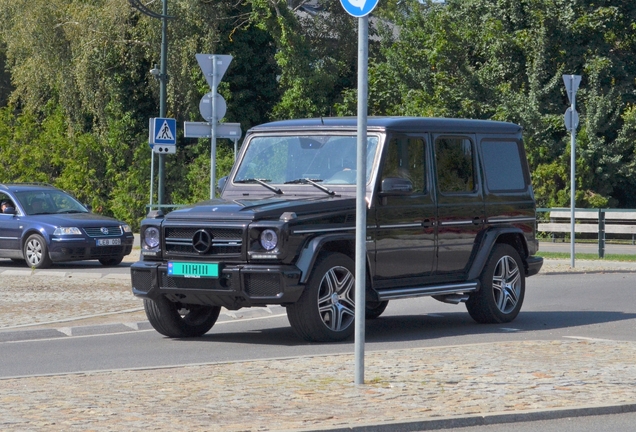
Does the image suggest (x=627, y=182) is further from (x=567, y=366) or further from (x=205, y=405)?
(x=205, y=405)

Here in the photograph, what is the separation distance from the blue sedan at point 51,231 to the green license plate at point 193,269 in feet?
36.0

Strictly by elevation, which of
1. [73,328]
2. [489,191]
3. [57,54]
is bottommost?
[73,328]

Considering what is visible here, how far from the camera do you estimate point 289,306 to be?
1128 centimetres

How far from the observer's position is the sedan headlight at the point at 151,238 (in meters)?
11.8

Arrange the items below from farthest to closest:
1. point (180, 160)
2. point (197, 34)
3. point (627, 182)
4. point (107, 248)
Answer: point (180, 160), point (197, 34), point (627, 182), point (107, 248)

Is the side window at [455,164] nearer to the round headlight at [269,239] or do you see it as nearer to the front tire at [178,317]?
the round headlight at [269,239]

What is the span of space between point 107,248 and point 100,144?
80.4ft

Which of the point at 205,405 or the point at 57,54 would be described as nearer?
the point at 205,405

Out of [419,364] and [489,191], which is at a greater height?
Answer: [489,191]

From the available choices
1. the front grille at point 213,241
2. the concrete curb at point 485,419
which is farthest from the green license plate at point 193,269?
the concrete curb at point 485,419

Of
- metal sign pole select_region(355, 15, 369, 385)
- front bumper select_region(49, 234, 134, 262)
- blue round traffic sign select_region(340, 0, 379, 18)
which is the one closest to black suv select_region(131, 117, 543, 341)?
metal sign pole select_region(355, 15, 369, 385)

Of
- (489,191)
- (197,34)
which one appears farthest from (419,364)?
(197,34)

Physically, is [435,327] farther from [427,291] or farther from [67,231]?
[67,231]

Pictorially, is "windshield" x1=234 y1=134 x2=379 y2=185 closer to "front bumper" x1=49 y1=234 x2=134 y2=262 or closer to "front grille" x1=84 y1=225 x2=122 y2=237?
"front bumper" x1=49 y1=234 x2=134 y2=262
